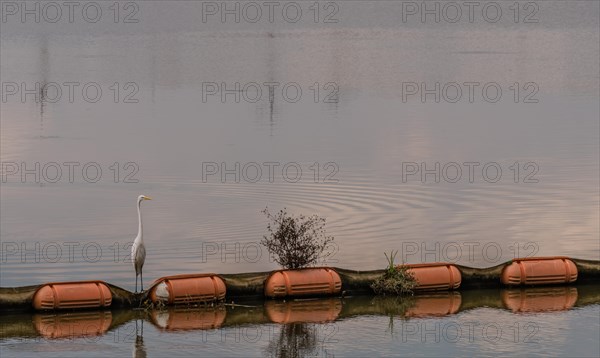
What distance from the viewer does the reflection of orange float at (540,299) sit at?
94.8 ft

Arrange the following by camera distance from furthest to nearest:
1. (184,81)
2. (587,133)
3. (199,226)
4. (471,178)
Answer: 1. (184,81)
2. (587,133)
3. (471,178)
4. (199,226)

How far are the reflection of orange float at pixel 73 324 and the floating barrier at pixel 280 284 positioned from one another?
178 millimetres

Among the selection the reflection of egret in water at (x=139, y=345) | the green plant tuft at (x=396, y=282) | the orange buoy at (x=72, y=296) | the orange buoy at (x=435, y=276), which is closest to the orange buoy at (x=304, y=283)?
the green plant tuft at (x=396, y=282)

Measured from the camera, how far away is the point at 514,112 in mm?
64500

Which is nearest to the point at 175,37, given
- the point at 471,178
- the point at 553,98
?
the point at 553,98

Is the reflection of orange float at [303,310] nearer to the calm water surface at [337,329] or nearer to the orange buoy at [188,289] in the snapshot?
the calm water surface at [337,329]

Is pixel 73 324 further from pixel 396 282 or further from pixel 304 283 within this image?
pixel 396 282

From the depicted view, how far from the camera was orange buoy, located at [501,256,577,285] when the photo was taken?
3030 cm

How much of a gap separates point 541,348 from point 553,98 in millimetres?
46219

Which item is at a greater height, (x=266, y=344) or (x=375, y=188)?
(x=375, y=188)

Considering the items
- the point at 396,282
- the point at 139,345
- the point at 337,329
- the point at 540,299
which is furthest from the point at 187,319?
the point at 540,299

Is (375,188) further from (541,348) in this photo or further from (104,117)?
(104,117)

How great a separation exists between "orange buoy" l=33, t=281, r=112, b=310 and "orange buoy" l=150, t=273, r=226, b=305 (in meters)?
1.02

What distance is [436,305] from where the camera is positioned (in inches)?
1142
